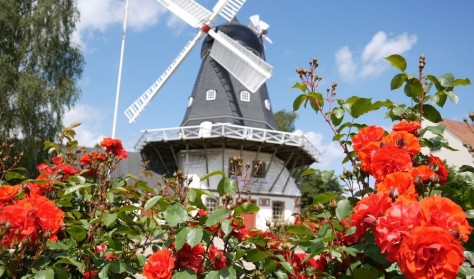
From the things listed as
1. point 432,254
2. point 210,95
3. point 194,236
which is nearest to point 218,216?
point 194,236

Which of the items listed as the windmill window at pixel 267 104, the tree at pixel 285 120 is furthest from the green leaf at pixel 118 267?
the tree at pixel 285 120

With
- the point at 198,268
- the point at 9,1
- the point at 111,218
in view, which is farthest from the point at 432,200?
the point at 9,1

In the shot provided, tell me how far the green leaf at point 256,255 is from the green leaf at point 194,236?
0.64 feet

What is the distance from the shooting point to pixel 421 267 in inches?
34.6

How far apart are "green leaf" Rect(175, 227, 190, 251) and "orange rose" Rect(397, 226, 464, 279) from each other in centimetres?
69

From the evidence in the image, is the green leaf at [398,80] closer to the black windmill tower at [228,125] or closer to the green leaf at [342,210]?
the green leaf at [342,210]

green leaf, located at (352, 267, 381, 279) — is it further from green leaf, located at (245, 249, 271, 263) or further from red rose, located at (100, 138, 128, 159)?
red rose, located at (100, 138, 128, 159)

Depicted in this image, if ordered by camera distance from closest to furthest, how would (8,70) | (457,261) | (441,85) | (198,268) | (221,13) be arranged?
1. (457,261)
2. (198,268)
3. (441,85)
4. (8,70)
5. (221,13)

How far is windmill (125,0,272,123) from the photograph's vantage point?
20797 mm

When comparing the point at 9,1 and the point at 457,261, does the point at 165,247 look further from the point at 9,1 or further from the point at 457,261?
the point at 9,1

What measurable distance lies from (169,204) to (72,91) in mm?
14555

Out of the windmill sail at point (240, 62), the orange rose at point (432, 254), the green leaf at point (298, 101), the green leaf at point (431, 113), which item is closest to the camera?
the orange rose at point (432, 254)

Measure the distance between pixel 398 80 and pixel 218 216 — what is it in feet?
3.09

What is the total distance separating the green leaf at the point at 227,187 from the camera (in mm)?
1439
